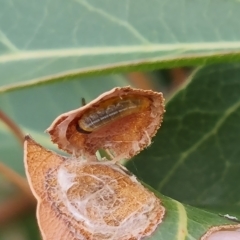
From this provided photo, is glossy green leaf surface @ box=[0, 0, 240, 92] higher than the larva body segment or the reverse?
higher

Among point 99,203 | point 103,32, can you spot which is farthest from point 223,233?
point 103,32

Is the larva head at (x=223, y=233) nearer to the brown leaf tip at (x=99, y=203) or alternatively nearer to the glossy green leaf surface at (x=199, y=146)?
the brown leaf tip at (x=99, y=203)

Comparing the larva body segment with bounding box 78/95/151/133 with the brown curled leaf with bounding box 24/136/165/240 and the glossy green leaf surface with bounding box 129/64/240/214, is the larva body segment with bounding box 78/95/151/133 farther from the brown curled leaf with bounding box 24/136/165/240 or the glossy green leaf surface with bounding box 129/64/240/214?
the glossy green leaf surface with bounding box 129/64/240/214

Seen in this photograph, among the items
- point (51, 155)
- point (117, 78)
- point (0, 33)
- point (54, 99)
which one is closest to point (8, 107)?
→ point (54, 99)

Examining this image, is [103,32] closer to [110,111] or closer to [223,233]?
[110,111]

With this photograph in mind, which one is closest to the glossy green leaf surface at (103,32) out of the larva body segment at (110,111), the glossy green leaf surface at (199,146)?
the larva body segment at (110,111)

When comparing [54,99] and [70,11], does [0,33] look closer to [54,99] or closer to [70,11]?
[70,11]

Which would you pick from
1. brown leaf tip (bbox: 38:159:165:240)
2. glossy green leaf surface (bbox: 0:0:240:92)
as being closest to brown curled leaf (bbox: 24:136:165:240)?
brown leaf tip (bbox: 38:159:165:240)
